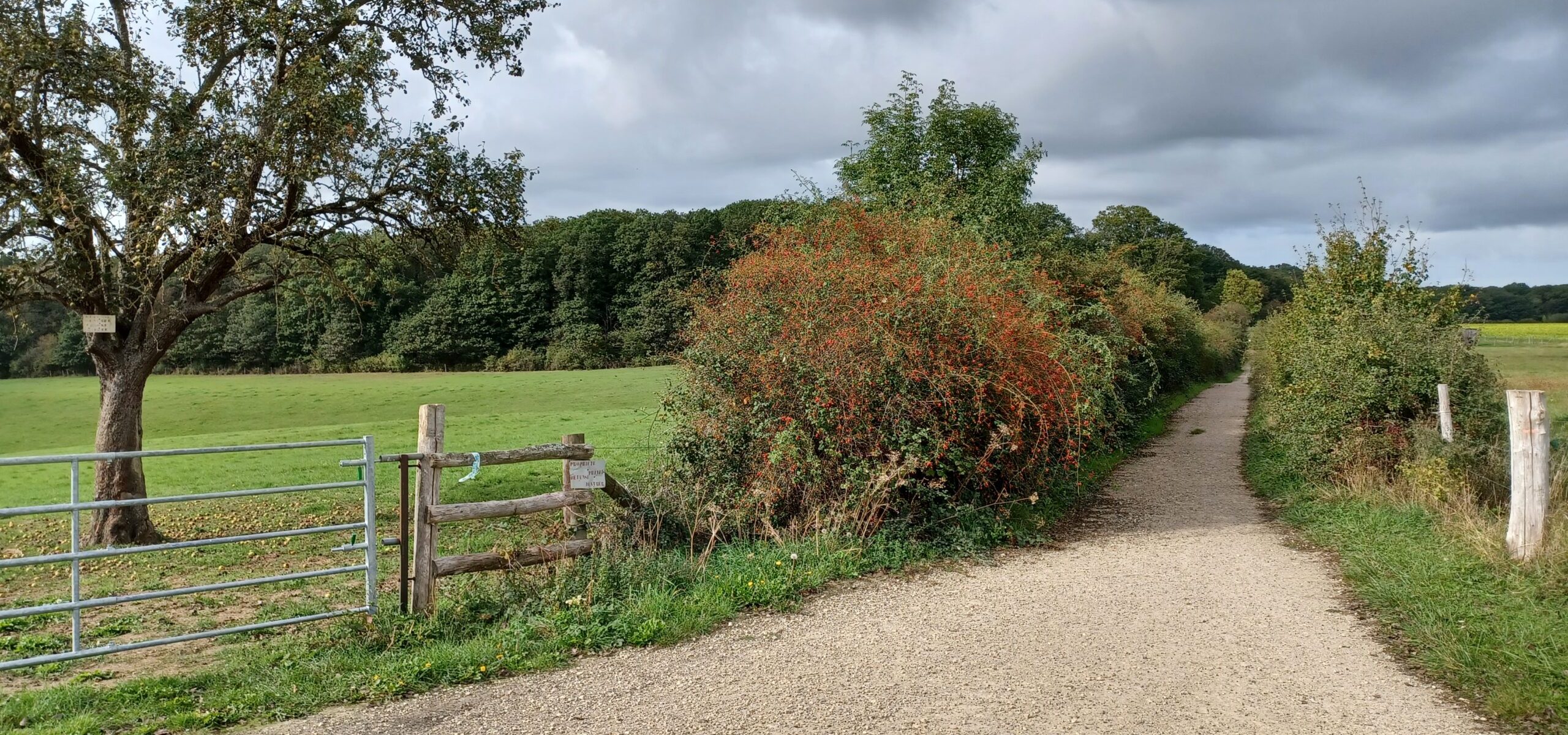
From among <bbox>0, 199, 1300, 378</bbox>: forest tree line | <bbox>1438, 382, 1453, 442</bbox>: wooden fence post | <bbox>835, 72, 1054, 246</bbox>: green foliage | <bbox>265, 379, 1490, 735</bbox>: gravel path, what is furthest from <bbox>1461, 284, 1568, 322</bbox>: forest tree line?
<bbox>265, 379, 1490, 735</bbox>: gravel path

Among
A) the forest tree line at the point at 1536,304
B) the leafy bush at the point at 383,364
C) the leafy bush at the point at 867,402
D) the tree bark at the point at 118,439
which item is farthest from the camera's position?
the leafy bush at the point at 383,364

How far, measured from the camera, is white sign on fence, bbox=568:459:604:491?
8047 mm

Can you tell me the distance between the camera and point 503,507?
7367 millimetres

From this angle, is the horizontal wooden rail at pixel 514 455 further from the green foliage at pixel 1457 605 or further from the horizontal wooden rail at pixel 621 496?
the green foliage at pixel 1457 605

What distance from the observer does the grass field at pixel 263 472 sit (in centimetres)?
863

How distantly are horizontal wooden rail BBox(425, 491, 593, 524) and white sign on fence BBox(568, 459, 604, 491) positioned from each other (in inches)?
2.3

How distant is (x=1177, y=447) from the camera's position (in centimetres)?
1962

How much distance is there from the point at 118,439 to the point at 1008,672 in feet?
40.1

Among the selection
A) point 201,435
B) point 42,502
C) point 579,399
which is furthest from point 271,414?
point 42,502

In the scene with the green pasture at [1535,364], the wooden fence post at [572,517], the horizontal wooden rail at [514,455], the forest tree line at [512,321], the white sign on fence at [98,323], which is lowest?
the wooden fence post at [572,517]

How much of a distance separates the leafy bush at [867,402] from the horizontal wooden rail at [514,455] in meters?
1.30

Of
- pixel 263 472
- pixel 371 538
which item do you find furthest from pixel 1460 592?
pixel 263 472

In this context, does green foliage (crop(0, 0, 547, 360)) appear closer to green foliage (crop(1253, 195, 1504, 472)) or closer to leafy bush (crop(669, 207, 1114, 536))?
leafy bush (crop(669, 207, 1114, 536))

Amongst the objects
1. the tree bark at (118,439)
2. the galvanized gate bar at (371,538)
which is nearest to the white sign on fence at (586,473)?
the galvanized gate bar at (371,538)
